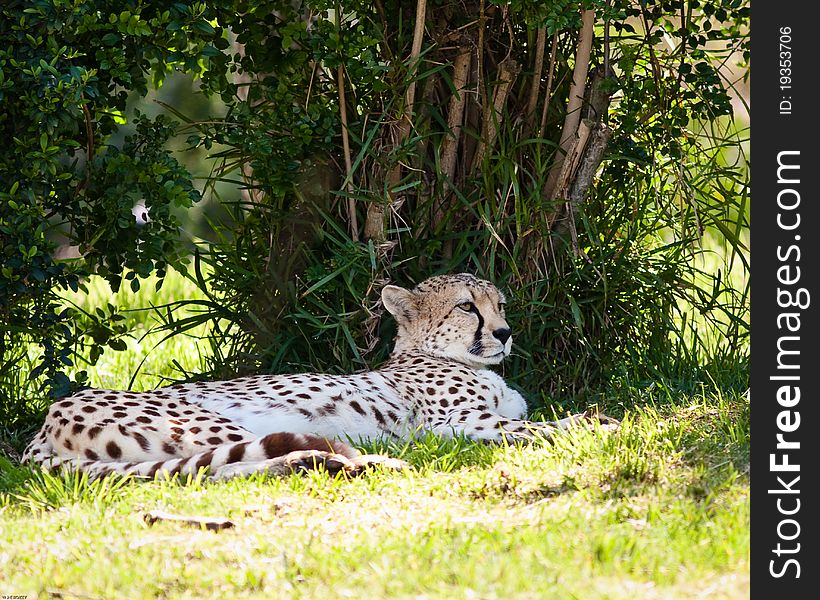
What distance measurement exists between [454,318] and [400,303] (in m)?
0.27

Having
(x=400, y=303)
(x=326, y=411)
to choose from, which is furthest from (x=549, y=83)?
(x=326, y=411)

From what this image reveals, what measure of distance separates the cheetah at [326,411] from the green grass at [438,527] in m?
0.16

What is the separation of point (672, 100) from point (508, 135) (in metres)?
0.86

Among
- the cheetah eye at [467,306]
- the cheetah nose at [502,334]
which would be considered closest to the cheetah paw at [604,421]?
the cheetah nose at [502,334]

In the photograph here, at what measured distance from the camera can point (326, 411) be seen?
15.6 ft

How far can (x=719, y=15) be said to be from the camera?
5.61m

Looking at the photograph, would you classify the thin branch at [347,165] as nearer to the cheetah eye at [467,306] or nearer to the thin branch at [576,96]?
the cheetah eye at [467,306]

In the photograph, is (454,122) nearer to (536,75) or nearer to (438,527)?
(536,75)

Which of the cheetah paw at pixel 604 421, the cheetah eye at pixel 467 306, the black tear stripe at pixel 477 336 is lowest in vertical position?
the cheetah paw at pixel 604 421

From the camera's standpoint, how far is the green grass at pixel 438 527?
2.98 metres

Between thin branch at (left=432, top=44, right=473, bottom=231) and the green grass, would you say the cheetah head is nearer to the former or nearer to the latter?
thin branch at (left=432, top=44, right=473, bottom=231)
